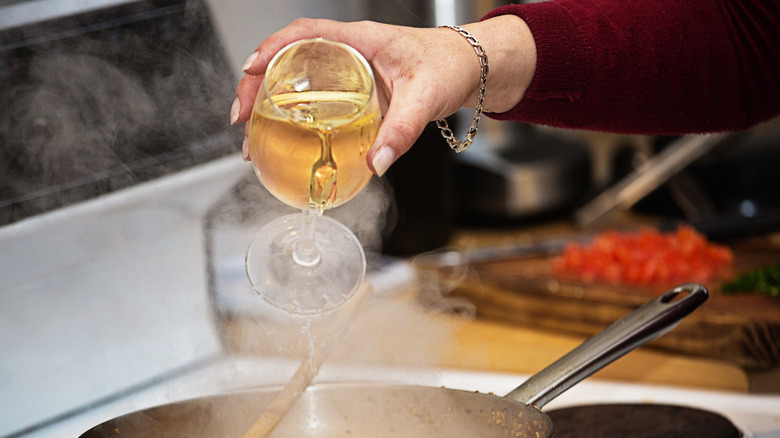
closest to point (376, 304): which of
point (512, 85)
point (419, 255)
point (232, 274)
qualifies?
point (232, 274)

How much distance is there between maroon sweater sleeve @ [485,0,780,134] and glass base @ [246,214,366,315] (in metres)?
0.23

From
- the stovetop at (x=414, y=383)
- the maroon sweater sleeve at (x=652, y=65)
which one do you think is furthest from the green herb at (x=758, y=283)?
A: the maroon sweater sleeve at (x=652, y=65)

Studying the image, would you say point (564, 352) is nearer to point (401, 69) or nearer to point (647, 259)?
point (647, 259)

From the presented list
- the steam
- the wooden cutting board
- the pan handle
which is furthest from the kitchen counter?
the steam

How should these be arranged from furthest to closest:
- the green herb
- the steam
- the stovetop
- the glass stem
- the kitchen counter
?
the green herb < the kitchen counter < the stovetop < the steam < the glass stem

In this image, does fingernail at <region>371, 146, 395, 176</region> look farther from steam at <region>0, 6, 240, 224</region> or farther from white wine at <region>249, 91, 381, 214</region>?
steam at <region>0, 6, 240, 224</region>

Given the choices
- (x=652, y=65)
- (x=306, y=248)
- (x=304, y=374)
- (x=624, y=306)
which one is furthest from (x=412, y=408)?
(x=624, y=306)

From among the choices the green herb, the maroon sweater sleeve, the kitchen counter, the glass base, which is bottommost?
the kitchen counter

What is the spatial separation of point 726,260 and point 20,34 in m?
1.32

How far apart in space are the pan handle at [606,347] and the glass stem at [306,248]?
0.83 ft

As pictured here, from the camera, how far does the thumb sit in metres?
0.63

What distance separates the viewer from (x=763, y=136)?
8.06 feet

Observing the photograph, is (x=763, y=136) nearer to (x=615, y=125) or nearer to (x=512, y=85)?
(x=615, y=125)

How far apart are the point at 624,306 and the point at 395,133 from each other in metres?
0.88
